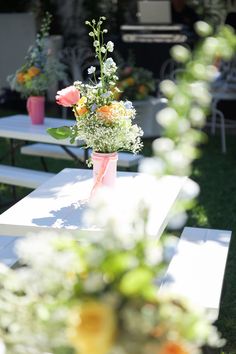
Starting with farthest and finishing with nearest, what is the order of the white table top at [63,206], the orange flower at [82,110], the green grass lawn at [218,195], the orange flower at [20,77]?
the orange flower at [20,77], the green grass lawn at [218,195], the orange flower at [82,110], the white table top at [63,206]

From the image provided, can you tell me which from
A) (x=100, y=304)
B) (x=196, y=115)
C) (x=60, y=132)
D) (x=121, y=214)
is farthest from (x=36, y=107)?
(x=100, y=304)

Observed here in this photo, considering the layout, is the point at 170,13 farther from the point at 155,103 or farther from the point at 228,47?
the point at 228,47

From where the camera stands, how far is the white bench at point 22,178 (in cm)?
541

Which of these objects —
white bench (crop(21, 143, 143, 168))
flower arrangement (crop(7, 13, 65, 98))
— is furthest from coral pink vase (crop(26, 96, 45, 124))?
white bench (crop(21, 143, 143, 168))

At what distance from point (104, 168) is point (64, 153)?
2.59m

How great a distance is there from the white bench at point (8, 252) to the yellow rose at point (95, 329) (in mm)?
2315

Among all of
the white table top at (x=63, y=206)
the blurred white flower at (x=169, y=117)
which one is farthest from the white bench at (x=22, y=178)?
the blurred white flower at (x=169, y=117)

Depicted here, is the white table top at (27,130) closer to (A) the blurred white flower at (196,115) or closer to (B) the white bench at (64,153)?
(B) the white bench at (64,153)

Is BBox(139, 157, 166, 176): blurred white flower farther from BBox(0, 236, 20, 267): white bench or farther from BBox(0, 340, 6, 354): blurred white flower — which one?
BBox(0, 236, 20, 267): white bench

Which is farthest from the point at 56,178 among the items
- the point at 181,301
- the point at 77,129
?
the point at 181,301

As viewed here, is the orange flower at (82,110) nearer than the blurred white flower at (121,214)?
No

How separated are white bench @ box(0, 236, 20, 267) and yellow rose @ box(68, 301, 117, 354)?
7.59ft

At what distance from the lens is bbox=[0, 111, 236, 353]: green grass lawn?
13.3 ft

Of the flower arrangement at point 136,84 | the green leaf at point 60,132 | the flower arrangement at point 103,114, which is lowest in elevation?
the flower arrangement at point 136,84
